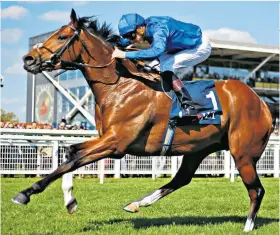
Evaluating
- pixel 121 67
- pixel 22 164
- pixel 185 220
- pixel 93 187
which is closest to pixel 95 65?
pixel 121 67

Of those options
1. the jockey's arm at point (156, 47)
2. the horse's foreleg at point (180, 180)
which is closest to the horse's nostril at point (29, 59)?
the jockey's arm at point (156, 47)

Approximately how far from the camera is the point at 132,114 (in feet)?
20.4

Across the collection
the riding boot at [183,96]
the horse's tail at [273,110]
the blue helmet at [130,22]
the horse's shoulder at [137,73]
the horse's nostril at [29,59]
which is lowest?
the horse's tail at [273,110]

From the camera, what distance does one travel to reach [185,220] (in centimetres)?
702

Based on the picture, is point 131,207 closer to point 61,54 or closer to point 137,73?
point 137,73

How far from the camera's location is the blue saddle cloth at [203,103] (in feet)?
20.9

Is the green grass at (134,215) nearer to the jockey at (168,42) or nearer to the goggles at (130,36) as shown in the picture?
the jockey at (168,42)

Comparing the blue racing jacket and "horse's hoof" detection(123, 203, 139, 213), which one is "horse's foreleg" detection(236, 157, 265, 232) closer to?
"horse's hoof" detection(123, 203, 139, 213)

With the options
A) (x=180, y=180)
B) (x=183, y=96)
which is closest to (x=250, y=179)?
(x=180, y=180)

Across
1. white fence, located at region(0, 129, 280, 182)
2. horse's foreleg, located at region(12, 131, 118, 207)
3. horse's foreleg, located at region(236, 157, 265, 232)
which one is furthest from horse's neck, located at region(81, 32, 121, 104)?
white fence, located at region(0, 129, 280, 182)

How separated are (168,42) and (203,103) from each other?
2.61ft

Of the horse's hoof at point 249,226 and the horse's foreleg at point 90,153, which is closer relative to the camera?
the horse's foreleg at point 90,153

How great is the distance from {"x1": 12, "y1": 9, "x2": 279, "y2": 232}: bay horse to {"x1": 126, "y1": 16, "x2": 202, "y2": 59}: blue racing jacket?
41 centimetres

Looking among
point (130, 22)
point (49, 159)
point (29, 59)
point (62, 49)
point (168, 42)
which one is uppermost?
point (130, 22)
